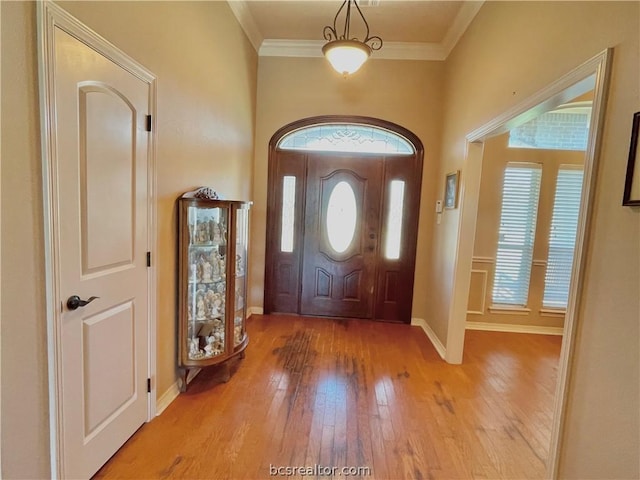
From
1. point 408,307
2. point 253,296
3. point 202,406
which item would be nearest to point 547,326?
point 408,307

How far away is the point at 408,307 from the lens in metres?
4.26

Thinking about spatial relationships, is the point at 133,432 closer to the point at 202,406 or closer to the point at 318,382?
the point at 202,406

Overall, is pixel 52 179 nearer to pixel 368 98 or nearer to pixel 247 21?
pixel 247 21

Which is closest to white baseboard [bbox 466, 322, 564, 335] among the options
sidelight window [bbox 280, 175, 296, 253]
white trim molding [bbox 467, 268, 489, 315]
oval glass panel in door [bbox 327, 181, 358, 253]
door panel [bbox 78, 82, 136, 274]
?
white trim molding [bbox 467, 268, 489, 315]

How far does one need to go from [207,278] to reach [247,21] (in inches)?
111

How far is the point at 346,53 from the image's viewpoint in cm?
267

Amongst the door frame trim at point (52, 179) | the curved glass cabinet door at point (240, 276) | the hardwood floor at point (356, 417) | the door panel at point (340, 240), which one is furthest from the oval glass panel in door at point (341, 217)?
the door frame trim at point (52, 179)

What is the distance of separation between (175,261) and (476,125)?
2813 mm

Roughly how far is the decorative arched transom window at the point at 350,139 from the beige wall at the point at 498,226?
1045 millimetres

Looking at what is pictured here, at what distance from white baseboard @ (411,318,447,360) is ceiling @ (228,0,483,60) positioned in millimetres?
3299

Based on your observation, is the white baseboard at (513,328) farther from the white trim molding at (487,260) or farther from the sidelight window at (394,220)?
the sidelight window at (394,220)

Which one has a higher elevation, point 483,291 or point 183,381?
point 483,291

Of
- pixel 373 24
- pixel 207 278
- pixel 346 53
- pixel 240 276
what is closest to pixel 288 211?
pixel 240 276

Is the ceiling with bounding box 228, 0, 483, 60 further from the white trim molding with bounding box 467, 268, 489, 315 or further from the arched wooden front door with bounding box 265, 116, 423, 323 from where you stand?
the white trim molding with bounding box 467, 268, 489, 315
